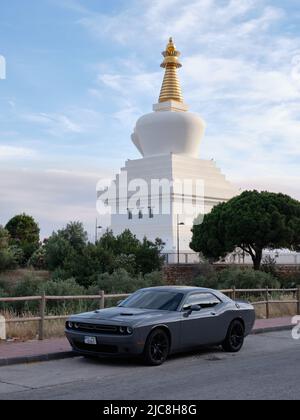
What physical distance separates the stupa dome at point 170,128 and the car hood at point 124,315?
47.2 meters

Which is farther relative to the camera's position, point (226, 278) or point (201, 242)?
point (201, 242)

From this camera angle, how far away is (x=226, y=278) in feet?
106

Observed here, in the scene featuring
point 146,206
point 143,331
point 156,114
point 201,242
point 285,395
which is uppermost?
point 156,114

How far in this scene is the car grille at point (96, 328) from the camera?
1026cm

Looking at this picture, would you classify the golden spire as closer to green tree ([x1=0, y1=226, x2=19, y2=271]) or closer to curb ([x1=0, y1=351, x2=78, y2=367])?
green tree ([x1=0, y1=226, x2=19, y2=271])

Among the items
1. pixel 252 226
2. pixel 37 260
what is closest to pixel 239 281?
pixel 252 226

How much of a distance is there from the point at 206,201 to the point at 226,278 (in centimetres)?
2511

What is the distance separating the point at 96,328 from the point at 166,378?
5.77 ft

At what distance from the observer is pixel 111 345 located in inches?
401

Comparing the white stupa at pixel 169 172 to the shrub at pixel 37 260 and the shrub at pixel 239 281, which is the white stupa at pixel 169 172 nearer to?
the shrub at pixel 37 260

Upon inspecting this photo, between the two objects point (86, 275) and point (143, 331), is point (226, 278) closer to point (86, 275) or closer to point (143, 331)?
point (86, 275)

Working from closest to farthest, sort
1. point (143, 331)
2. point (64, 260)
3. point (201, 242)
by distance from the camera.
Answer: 1. point (143, 331)
2. point (64, 260)
3. point (201, 242)

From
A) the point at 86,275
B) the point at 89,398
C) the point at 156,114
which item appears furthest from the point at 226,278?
the point at 156,114

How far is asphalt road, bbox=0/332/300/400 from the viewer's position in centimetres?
800
